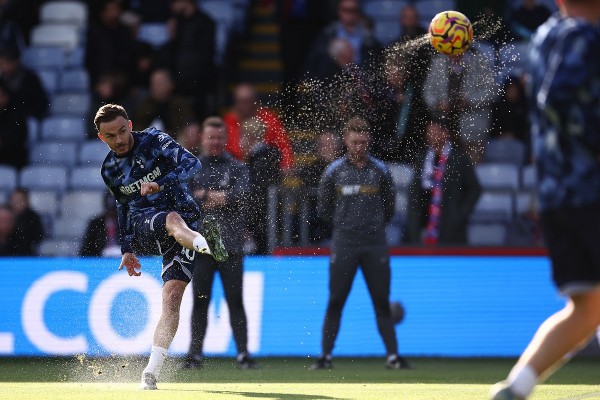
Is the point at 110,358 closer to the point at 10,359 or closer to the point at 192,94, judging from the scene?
the point at 10,359

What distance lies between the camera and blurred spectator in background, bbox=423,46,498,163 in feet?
47.6

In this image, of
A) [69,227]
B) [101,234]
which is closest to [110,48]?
[69,227]

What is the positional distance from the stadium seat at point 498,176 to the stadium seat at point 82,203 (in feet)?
15.6

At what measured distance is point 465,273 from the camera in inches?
517

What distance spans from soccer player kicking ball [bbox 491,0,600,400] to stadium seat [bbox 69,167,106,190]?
10627 mm

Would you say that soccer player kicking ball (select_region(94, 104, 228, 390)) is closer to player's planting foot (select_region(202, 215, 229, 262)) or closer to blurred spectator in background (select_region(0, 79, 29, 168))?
player's planting foot (select_region(202, 215, 229, 262))

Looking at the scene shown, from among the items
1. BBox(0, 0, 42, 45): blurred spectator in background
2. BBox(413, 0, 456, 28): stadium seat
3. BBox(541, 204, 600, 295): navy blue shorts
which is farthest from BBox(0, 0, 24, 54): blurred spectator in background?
BBox(541, 204, 600, 295): navy blue shorts

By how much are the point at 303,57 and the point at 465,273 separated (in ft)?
19.3

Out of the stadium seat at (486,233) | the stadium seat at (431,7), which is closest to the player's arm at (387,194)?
the stadium seat at (486,233)

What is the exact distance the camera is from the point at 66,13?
61.1 ft

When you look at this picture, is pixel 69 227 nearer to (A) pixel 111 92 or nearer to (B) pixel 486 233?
(A) pixel 111 92

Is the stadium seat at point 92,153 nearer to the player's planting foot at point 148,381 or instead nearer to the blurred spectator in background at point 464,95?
the blurred spectator in background at point 464,95

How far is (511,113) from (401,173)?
6.13 feet

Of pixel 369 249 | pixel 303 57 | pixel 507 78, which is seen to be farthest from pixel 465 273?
pixel 303 57
